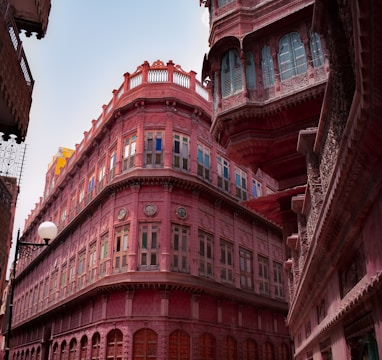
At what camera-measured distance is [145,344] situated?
19.8 metres

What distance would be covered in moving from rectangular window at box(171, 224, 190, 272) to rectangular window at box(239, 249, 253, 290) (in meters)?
5.12

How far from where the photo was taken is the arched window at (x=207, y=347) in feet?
68.4

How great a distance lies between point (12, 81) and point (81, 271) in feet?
63.2

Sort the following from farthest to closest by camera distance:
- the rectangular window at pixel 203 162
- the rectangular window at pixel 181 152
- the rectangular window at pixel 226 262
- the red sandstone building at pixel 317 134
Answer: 1. the rectangular window at pixel 203 162
2. the rectangular window at pixel 226 262
3. the rectangular window at pixel 181 152
4. the red sandstone building at pixel 317 134

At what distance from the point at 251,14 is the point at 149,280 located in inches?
500

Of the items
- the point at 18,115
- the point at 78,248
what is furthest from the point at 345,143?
the point at 78,248

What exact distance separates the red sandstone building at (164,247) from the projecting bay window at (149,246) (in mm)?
51

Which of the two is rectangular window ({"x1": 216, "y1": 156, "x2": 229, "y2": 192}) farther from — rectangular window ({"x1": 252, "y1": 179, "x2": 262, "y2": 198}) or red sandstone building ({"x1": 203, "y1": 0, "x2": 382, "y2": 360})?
red sandstone building ({"x1": 203, "y1": 0, "x2": 382, "y2": 360})

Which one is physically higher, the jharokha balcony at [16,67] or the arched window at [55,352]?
the jharokha balcony at [16,67]

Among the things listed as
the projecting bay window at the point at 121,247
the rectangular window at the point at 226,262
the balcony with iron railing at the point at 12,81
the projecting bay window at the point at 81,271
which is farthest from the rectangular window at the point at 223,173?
the balcony with iron railing at the point at 12,81

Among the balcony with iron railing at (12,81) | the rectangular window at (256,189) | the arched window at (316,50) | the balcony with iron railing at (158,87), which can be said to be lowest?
the balcony with iron railing at (12,81)

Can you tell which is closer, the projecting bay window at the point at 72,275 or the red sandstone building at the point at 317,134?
the red sandstone building at the point at 317,134

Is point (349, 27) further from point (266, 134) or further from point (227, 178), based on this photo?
point (227, 178)

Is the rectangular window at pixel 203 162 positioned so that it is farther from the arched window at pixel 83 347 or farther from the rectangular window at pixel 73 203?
the rectangular window at pixel 73 203
